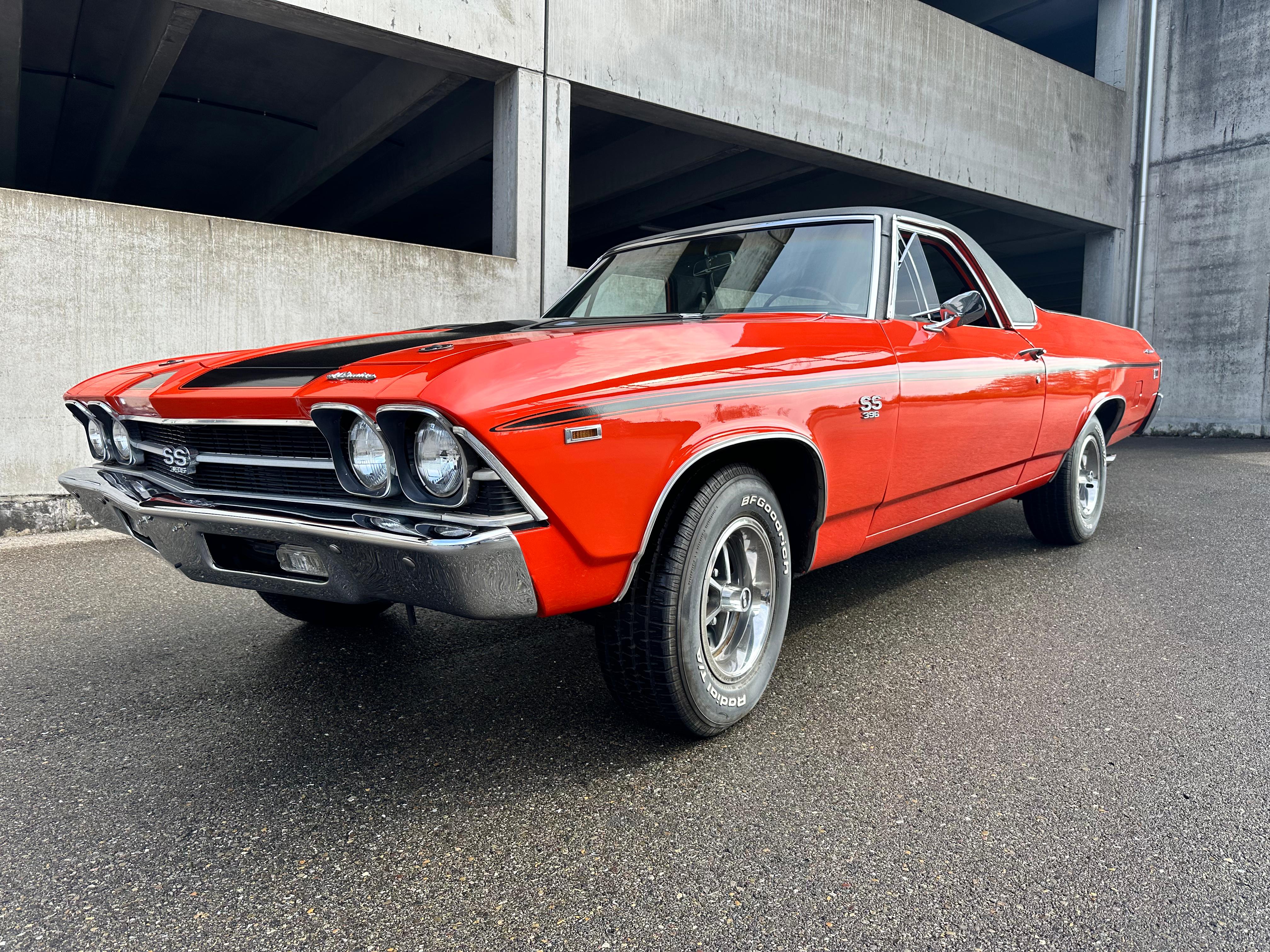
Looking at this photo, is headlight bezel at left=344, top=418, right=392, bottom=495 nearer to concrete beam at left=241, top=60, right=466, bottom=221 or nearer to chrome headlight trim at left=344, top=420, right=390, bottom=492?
chrome headlight trim at left=344, top=420, right=390, bottom=492

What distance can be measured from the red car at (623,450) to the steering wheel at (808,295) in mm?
13

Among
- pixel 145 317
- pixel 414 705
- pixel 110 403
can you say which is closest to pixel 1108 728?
pixel 414 705

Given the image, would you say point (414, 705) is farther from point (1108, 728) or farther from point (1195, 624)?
point (1195, 624)

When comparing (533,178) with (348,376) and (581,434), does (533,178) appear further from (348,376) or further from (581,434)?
(581,434)

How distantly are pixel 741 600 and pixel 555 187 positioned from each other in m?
5.66

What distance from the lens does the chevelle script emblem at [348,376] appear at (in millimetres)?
1936

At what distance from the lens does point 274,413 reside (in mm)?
2064

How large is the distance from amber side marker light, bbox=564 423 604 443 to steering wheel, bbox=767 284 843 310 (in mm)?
1328

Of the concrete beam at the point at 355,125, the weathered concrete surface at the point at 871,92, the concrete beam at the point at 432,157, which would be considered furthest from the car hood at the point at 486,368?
the concrete beam at the point at 432,157

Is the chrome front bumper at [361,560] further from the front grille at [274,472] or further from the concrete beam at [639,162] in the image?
the concrete beam at [639,162]

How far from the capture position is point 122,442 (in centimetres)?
269

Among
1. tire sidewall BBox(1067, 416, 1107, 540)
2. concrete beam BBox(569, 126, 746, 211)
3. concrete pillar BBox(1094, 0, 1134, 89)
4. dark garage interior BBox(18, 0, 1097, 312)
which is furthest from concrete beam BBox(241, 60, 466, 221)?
concrete pillar BBox(1094, 0, 1134, 89)

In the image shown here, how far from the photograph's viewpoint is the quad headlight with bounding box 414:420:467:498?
1.81 metres

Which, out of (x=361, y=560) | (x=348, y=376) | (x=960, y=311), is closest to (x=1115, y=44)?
(x=960, y=311)
